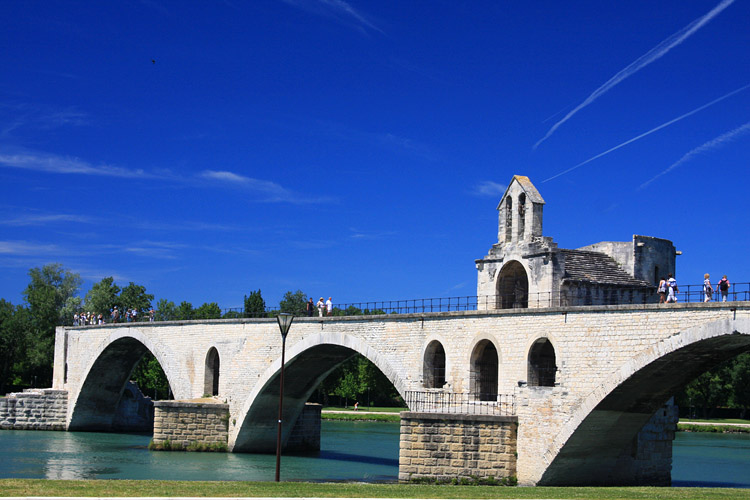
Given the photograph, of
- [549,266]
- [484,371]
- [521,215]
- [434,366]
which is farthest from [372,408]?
[549,266]

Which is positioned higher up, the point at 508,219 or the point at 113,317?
the point at 508,219

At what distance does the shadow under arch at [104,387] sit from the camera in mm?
56031

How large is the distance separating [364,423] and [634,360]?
46.6m

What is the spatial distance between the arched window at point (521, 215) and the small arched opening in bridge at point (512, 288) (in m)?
1.35

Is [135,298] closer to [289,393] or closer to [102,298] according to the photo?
[102,298]

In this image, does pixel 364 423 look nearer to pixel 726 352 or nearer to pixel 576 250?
pixel 576 250

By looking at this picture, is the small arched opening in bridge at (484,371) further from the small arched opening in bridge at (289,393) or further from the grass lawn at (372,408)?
the grass lawn at (372,408)

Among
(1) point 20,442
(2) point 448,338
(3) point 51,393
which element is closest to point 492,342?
(2) point 448,338

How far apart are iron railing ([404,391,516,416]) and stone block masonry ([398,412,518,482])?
1186 mm

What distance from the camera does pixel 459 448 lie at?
90.0 feet

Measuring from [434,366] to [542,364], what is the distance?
5305mm

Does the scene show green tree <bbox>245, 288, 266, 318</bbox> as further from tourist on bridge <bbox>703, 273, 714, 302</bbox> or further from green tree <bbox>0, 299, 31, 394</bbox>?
tourist on bridge <bbox>703, 273, 714, 302</bbox>

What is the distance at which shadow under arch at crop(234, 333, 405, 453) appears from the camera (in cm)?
4013

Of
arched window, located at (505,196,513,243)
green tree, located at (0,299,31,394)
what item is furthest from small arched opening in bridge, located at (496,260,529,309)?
green tree, located at (0,299,31,394)
